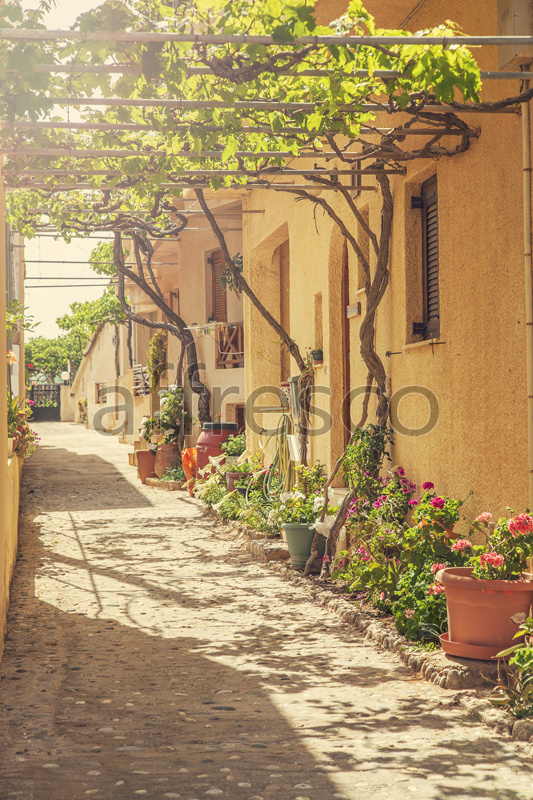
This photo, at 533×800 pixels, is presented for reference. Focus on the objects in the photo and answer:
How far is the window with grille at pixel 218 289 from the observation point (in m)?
16.9

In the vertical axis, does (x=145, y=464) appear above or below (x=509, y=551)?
below

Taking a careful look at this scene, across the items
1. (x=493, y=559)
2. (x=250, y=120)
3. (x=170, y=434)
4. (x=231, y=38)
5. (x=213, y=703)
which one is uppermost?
(x=250, y=120)

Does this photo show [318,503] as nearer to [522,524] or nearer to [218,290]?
[522,524]

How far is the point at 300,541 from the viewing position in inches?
306

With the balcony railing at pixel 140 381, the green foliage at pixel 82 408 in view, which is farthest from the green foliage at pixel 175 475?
the green foliage at pixel 82 408

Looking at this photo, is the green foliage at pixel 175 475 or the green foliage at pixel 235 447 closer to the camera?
the green foliage at pixel 235 447

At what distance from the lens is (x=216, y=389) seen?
15.8 m

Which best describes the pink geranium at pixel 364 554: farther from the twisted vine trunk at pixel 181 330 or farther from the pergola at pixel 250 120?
the twisted vine trunk at pixel 181 330

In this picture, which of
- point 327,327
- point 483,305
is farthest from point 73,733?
point 327,327

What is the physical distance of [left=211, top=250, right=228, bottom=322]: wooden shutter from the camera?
16875 millimetres

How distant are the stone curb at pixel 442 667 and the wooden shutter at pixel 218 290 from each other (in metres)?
10.2

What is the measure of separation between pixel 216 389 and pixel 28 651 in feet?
35.1

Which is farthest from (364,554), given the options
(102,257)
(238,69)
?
(102,257)

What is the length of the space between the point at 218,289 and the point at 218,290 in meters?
0.02
